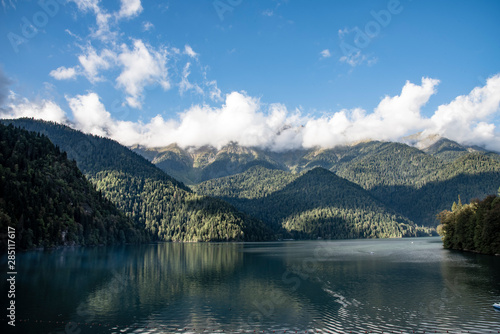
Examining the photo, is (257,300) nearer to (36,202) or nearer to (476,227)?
(476,227)

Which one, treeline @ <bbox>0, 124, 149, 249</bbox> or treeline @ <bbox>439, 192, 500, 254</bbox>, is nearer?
treeline @ <bbox>439, 192, 500, 254</bbox>

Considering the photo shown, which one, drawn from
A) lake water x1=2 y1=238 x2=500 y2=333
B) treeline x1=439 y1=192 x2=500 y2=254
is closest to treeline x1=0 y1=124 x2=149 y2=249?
lake water x1=2 y1=238 x2=500 y2=333

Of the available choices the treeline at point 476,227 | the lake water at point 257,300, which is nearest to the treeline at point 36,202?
the lake water at point 257,300

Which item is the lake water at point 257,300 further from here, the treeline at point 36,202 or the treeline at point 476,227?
the treeline at point 36,202

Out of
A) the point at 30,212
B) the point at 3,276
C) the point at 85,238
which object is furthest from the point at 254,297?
the point at 85,238

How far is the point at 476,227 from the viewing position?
134m

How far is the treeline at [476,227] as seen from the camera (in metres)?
120

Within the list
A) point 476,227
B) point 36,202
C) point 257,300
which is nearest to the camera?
point 257,300

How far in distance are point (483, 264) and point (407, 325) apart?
2840 inches

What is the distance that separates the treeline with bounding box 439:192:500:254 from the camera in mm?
120125

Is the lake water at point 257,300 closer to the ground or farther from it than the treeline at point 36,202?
closer to the ground

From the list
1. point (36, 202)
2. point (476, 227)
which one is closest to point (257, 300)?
point (476, 227)

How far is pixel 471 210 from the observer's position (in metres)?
144

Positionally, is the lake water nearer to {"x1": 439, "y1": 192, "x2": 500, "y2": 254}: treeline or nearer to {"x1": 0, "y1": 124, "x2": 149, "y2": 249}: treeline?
{"x1": 439, "y1": 192, "x2": 500, "y2": 254}: treeline
